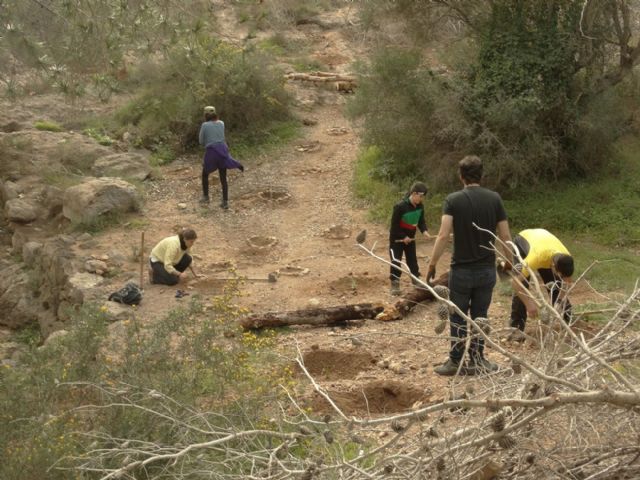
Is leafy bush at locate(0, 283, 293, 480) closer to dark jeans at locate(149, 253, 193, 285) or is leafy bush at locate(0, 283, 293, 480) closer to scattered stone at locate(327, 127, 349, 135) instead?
dark jeans at locate(149, 253, 193, 285)

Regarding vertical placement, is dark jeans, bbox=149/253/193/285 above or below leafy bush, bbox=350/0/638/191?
below

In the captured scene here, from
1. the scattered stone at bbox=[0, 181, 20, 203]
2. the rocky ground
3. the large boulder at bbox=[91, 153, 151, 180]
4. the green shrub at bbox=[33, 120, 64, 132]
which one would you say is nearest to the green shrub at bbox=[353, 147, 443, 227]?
the rocky ground

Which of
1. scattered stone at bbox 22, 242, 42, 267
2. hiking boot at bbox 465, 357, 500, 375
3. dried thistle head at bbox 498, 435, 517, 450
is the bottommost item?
scattered stone at bbox 22, 242, 42, 267

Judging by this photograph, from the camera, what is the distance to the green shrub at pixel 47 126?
650 inches

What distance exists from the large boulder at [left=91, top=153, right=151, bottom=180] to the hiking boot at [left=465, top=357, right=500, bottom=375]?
9316 millimetres

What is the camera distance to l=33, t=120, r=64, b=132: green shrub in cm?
1652

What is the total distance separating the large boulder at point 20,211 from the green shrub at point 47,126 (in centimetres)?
325

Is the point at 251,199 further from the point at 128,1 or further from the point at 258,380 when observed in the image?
the point at 258,380

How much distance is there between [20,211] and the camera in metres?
13.4

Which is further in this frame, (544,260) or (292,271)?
(292,271)

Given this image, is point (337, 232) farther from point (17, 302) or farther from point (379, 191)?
point (17, 302)

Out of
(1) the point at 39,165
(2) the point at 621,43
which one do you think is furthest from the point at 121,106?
(2) the point at 621,43

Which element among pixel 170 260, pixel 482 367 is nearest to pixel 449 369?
pixel 482 367

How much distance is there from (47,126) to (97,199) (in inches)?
177
